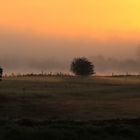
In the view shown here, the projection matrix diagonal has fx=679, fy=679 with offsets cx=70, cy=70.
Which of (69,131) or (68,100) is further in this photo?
(68,100)

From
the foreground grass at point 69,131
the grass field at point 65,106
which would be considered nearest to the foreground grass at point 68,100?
the grass field at point 65,106

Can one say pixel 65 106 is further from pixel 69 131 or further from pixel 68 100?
pixel 69 131

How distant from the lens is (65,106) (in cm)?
7150

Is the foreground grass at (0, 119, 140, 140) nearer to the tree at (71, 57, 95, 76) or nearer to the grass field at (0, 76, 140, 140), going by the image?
the grass field at (0, 76, 140, 140)

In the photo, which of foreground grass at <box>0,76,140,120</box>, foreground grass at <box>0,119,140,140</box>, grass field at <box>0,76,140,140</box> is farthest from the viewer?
foreground grass at <box>0,76,140,120</box>

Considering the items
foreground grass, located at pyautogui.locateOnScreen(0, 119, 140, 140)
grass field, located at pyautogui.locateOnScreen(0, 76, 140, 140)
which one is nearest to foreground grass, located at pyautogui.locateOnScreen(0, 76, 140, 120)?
grass field, located at pyautogui.locateOnScreen(0, 76, 140, 140)

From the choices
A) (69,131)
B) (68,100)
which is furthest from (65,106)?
(69,131)

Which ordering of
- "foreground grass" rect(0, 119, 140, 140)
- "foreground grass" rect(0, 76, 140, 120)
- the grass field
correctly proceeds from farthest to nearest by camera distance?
"foreground grass" rect(0, 76, 140, 120) → the grass field → "foreground grass" rect(0, 119, 140, 140)

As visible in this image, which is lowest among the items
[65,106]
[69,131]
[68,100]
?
[69,131]

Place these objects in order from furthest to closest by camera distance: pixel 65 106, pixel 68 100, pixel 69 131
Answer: pixel 68 100
pixel 65 106
pixel 69 131

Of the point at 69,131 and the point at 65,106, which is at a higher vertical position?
the point at 65,106

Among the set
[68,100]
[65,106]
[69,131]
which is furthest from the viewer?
[68,100]

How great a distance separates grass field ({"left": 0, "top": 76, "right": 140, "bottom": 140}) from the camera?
3834cm

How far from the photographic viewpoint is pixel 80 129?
38.6 meters
